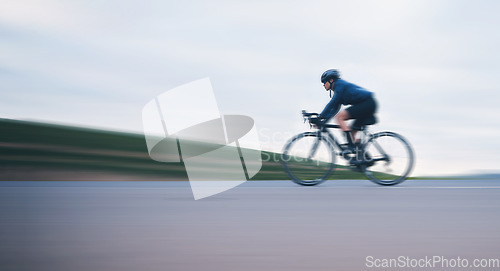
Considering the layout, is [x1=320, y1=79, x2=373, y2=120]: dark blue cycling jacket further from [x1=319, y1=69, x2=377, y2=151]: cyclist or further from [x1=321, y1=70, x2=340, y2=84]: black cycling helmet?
[x1=321, y1=70, x2=340, y2=84]: black cycling helmet

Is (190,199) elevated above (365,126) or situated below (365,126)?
below

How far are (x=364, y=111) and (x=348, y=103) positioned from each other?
0.27m

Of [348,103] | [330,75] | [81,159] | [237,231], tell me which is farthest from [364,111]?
[81,159]

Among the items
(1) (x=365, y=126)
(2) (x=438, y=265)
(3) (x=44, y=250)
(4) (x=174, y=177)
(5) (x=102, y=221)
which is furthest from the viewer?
(4) (x=174, y=177)

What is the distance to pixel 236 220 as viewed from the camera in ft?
12.8

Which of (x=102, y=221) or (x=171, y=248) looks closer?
(x=171, y=248)

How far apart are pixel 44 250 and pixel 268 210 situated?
218 cm

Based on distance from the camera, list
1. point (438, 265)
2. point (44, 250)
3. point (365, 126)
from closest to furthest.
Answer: point (438, 265), point (44, 250), point (365, 126)

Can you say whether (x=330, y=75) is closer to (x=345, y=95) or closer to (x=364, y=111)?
(x=345, y=95)

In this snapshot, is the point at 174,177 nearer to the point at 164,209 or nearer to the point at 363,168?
the point at 363,168

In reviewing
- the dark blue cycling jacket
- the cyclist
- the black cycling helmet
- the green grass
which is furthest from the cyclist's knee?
the green grass

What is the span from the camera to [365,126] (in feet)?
23.8

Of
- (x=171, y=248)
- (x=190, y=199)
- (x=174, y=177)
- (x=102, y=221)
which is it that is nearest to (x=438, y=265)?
(x=171, y=248)

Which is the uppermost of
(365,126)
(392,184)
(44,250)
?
(365,126)
